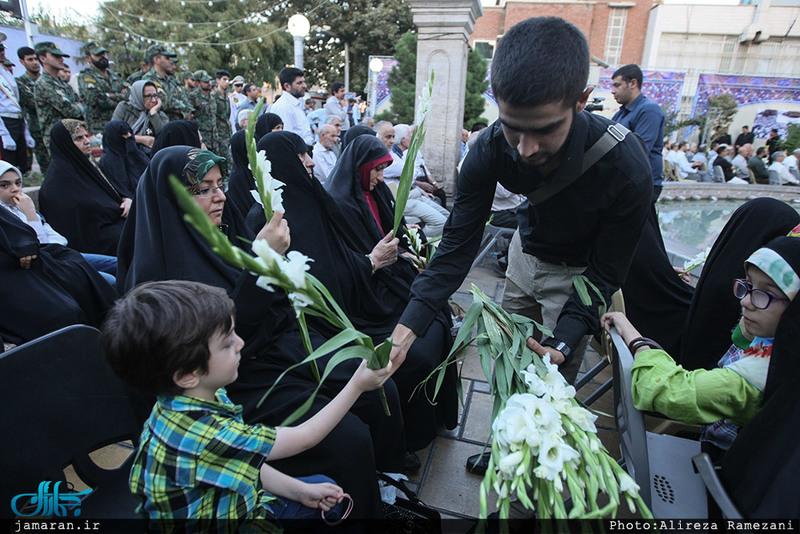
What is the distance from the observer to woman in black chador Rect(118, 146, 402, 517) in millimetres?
1706

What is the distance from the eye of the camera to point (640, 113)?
4.64m

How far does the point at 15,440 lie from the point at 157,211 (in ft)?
3.21

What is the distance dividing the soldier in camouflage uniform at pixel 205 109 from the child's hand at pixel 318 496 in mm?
7325

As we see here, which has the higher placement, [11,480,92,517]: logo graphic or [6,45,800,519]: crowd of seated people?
[6,45,800,519]: crowd of seated people

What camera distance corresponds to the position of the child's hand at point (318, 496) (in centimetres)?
142

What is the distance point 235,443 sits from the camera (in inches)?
48.8

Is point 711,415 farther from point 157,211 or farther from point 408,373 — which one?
point 157,211

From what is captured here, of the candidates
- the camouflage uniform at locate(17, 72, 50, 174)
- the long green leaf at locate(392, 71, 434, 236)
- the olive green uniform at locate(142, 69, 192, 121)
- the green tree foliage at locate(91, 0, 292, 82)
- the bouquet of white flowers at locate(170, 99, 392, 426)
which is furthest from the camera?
the green tree foliage at locate(91, 0, 292, 82)

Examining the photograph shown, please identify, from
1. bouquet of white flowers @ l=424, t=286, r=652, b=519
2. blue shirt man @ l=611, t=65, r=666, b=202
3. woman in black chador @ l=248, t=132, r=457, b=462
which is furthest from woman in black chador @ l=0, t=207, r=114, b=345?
blue shirt man @ l=611, t=65, r=666, b=202

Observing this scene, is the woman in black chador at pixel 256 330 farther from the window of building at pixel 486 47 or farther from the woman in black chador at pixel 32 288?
the window of building at pixel 486 47

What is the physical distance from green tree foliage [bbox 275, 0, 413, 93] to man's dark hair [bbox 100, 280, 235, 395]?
25.1 m

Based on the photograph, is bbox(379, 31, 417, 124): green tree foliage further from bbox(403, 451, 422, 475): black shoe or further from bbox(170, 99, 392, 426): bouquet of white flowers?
bbox(170, 99, 392, 426): bouquet of white flowers

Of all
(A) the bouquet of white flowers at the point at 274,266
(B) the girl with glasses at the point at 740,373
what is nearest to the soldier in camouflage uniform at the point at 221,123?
(A) the bouquet of white flowers at the point at 274,266

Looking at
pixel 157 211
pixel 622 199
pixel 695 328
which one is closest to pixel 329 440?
pixel 157 211
